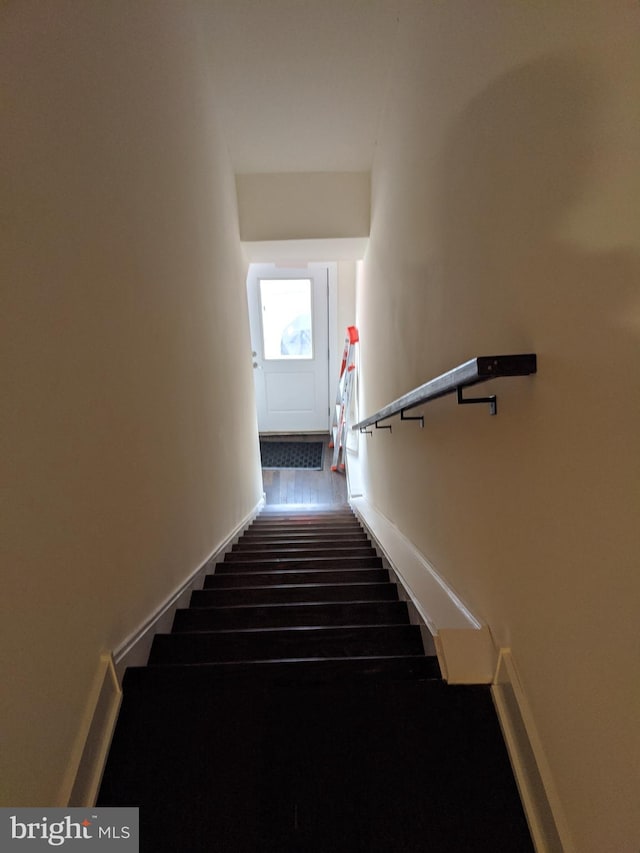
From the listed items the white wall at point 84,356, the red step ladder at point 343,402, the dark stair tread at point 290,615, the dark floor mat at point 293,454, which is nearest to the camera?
the white wall at point 84,356

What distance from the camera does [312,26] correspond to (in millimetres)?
2127

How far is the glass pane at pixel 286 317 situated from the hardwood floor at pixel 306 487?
1.56 meters

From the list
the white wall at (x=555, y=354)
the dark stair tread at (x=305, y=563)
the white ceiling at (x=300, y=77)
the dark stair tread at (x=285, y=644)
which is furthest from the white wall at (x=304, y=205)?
A: the dark stair tread at (x=285, y=644)

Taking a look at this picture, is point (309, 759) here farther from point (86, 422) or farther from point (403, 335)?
point (403, 335)

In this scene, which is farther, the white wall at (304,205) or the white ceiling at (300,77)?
the white wall at (304,205)

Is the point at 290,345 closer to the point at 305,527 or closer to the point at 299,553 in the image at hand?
the point at 305,527

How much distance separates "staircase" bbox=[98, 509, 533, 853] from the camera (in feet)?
2.60

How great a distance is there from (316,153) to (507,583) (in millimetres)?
3278

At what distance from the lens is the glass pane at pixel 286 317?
5.25 m

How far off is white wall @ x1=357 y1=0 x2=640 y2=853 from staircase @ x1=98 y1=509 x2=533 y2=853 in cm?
18

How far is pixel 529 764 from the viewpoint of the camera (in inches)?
32.8

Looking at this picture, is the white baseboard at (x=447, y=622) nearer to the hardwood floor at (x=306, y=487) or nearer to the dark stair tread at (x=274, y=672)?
the dark stair tread at (x=274, y=672)

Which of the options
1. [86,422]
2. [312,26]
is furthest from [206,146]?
[86,422]
